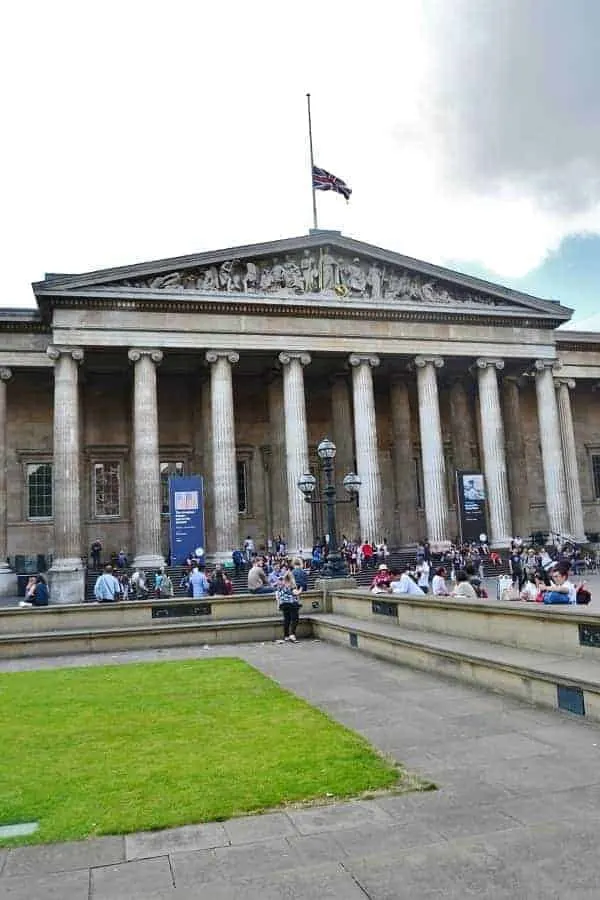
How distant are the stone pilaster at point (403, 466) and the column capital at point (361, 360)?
15.1 feet

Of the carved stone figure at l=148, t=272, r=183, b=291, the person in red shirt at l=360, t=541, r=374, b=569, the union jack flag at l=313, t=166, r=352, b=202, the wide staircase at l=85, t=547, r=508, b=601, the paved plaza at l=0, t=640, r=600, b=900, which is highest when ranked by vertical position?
the union jack flag at l=313, t=166, r=352, b=202

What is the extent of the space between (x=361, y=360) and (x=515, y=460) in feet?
34.7

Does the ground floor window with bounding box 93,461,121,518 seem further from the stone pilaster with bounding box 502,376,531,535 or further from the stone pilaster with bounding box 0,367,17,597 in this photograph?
the stone pilaster with bounding box 502,376,531,535

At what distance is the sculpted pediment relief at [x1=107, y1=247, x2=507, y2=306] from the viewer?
110 ft

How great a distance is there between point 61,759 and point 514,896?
191 inches

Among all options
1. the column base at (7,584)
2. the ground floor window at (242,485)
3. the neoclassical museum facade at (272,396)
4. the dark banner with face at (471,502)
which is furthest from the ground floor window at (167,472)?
the dark banner with face at (471,502)

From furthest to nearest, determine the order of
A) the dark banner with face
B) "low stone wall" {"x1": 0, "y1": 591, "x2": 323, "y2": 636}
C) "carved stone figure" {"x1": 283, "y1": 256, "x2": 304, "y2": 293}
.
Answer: "carved stone figure" {"x1": 283, "y1": 256, "x2": 304, "y2": 293}, the dark banner with face, "low stone wall" {"x1": 0, "y1": 591, "x2": 323, "y2": 636}

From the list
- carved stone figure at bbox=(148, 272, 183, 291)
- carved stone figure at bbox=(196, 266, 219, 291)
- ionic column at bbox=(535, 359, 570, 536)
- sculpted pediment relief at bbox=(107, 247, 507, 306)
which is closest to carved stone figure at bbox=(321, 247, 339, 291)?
sculpted pediment relief at bbox=(107, 247, 507, 306)

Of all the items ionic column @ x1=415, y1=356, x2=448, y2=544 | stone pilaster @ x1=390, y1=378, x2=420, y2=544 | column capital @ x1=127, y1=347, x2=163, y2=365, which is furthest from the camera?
stone pilaster @ x1=390, y1=378, x2=420, y2=544

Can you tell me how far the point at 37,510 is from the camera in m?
36.7

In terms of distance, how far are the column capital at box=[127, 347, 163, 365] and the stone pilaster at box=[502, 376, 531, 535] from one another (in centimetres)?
1847

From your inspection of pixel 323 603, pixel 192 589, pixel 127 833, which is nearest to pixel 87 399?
pixel 192 589

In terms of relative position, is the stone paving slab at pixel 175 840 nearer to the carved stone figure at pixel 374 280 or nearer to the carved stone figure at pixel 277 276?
the carved stone figure at pixel 277 276

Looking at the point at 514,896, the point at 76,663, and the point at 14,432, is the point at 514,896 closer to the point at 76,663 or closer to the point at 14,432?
the point at 76,663
